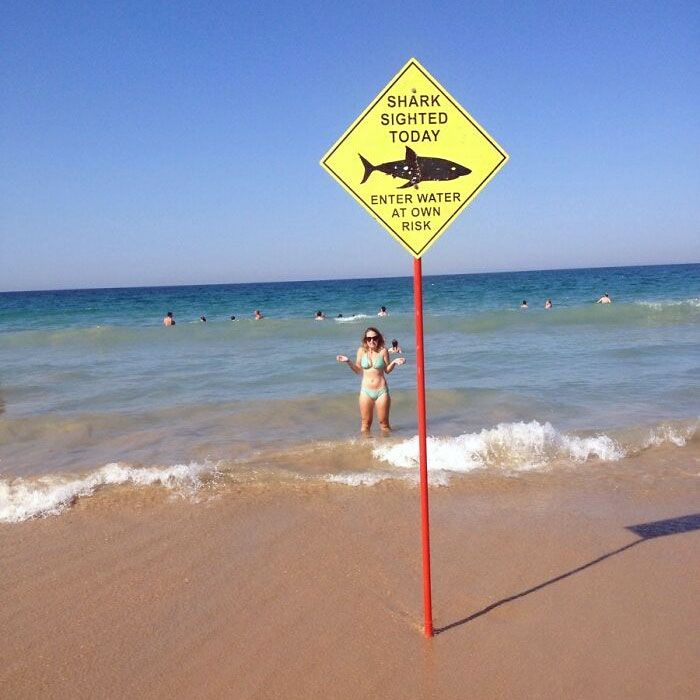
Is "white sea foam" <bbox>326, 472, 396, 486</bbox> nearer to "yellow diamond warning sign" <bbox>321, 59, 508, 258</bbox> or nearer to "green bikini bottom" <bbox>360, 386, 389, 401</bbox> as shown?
"green bikini bottom" <bbox>360, 386, 389, 401</bbox>

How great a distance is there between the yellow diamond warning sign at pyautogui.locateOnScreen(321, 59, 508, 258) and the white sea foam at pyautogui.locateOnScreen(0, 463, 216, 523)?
3.60 m

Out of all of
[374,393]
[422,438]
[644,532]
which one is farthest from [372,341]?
[422,438]

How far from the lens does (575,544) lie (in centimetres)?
439

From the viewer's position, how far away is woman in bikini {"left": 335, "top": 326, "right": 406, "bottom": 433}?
8609 millimetres

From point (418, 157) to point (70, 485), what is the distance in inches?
175

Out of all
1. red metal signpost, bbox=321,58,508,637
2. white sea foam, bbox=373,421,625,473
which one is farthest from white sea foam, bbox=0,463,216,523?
red metal signpost, bbox=321,58,508,637

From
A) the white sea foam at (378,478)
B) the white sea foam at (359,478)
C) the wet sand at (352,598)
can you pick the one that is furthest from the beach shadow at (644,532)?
the white sea foam at (359,478)

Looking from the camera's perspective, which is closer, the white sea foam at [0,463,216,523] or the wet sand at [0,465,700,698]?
the wet sand at [0,465,700,698]

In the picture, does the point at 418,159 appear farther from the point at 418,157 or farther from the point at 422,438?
the point at 422,438

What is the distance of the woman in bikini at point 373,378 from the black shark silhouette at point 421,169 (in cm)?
557

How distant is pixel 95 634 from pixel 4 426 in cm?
658

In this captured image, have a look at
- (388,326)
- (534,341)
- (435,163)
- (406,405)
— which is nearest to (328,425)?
(406,405)

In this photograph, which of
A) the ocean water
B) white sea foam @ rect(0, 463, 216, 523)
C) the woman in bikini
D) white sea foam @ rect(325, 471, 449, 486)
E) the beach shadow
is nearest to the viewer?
the beach shadow

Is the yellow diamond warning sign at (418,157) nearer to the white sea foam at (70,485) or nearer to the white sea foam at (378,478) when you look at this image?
the white sea foam at (378,478)
